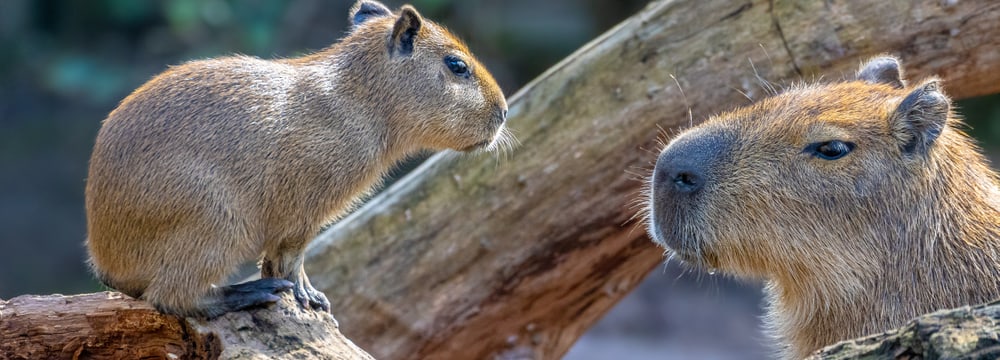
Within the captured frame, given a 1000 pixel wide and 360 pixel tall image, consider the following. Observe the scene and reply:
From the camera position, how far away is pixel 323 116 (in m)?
3.60

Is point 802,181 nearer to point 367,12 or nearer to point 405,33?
point 405,33

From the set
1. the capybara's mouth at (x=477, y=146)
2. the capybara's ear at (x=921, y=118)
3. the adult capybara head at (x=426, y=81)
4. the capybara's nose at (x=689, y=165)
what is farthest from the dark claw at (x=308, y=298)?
the capybara's ear at (x=921, y=118)

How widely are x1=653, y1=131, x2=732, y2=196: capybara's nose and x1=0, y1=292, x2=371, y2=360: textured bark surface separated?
117 centimetres

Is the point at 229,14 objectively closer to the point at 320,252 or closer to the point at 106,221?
the point at 320,252

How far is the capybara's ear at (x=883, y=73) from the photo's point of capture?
388 cm

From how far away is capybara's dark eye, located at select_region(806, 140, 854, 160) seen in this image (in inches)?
133

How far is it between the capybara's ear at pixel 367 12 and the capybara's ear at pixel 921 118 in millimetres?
1910

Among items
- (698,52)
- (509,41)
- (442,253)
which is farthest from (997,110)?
(442,253)

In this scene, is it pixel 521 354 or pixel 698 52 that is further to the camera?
pixel 521 354

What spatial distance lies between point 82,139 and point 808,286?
10.4 metres

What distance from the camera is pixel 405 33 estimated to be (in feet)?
12.6

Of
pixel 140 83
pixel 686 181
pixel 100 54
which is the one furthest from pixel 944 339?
pixel 100 54

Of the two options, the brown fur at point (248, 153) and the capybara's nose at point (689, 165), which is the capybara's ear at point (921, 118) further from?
the brown fur at point (248, 153)

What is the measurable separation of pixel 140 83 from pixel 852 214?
29.9 feet
